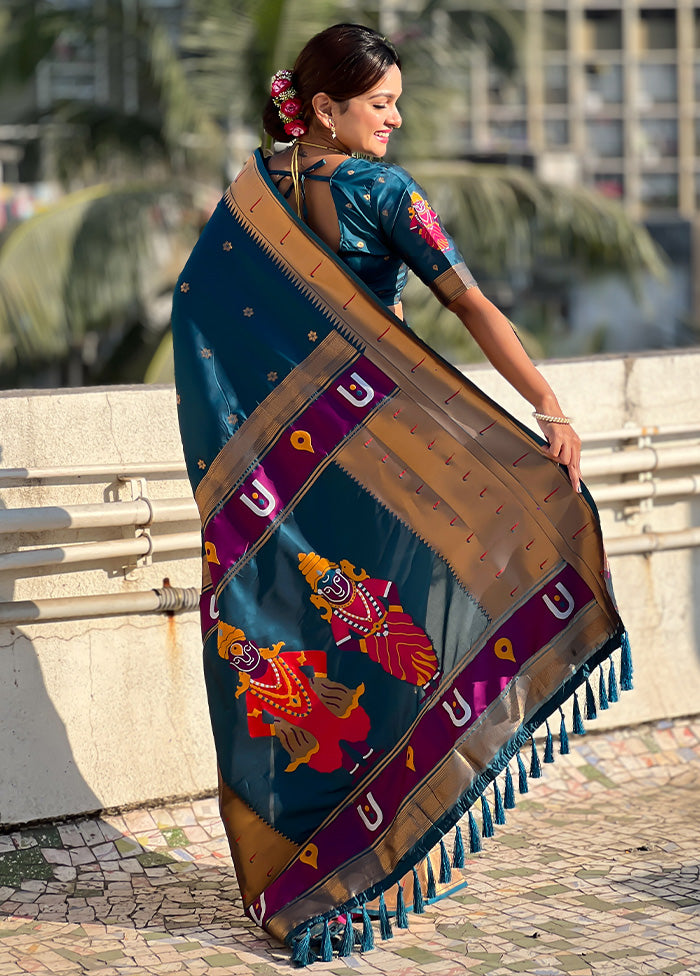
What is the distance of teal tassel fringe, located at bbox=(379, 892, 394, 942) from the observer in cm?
288

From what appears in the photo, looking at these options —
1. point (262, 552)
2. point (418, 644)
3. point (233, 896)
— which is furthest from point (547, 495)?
point (233, 896)

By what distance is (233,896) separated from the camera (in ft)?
10.5

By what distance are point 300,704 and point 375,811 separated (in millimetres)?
266

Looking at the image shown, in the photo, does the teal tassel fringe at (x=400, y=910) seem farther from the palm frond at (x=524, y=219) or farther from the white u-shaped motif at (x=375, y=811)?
the palm frond at (x=524, y=219)

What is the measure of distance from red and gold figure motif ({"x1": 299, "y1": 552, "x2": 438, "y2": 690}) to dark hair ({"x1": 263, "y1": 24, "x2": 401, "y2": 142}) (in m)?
0.96

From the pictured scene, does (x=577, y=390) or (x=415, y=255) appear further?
(x=577, y=390)

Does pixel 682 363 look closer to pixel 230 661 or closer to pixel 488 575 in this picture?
pixel 488 575

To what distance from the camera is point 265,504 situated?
2.85 meters

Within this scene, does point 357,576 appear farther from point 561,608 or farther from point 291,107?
point 291,107

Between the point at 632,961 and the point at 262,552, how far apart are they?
1107mm

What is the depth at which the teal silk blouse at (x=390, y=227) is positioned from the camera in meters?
2.69

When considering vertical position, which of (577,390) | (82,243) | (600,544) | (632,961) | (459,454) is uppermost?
(82,243)

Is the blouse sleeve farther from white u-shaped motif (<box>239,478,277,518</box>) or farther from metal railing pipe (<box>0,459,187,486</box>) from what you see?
metal railing pipe (<box>0,459,187,486</box>)

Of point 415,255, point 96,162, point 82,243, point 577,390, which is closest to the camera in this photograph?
point 415,255
